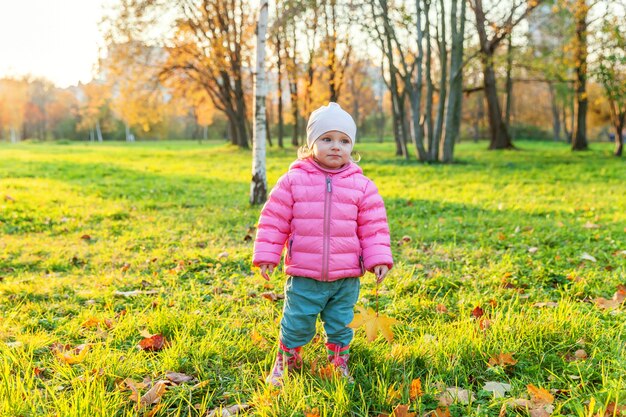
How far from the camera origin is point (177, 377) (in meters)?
2.72

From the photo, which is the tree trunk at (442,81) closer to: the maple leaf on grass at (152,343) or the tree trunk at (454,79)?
the tree trunk at (454,79)

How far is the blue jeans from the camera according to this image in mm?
2680

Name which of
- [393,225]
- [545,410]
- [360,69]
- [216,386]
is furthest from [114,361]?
[360,69]

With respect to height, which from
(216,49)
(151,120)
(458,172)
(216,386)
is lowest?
(216,386)

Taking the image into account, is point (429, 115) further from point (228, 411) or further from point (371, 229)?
point (228, 411)

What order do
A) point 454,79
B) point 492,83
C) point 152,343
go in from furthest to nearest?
point 492,83 → point 454,79 → point 152,343

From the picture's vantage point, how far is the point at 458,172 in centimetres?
1420

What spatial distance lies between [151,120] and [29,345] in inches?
879

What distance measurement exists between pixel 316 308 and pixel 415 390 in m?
0.68

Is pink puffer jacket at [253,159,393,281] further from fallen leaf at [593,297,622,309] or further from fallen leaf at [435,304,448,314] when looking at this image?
fallen leaf at [593,297,622,309]

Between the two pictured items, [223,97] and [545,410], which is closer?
[545,410]

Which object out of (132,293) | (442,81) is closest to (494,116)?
(442,81)

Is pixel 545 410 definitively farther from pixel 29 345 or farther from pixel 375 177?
pixel 375 177

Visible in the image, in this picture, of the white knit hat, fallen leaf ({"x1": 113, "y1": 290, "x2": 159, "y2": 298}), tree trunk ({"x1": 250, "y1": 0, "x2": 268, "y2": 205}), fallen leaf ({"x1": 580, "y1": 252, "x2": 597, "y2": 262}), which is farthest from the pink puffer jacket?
tree trunk ({"x1": 250, "y1": 0, "x2": 268, "y2": 205})
